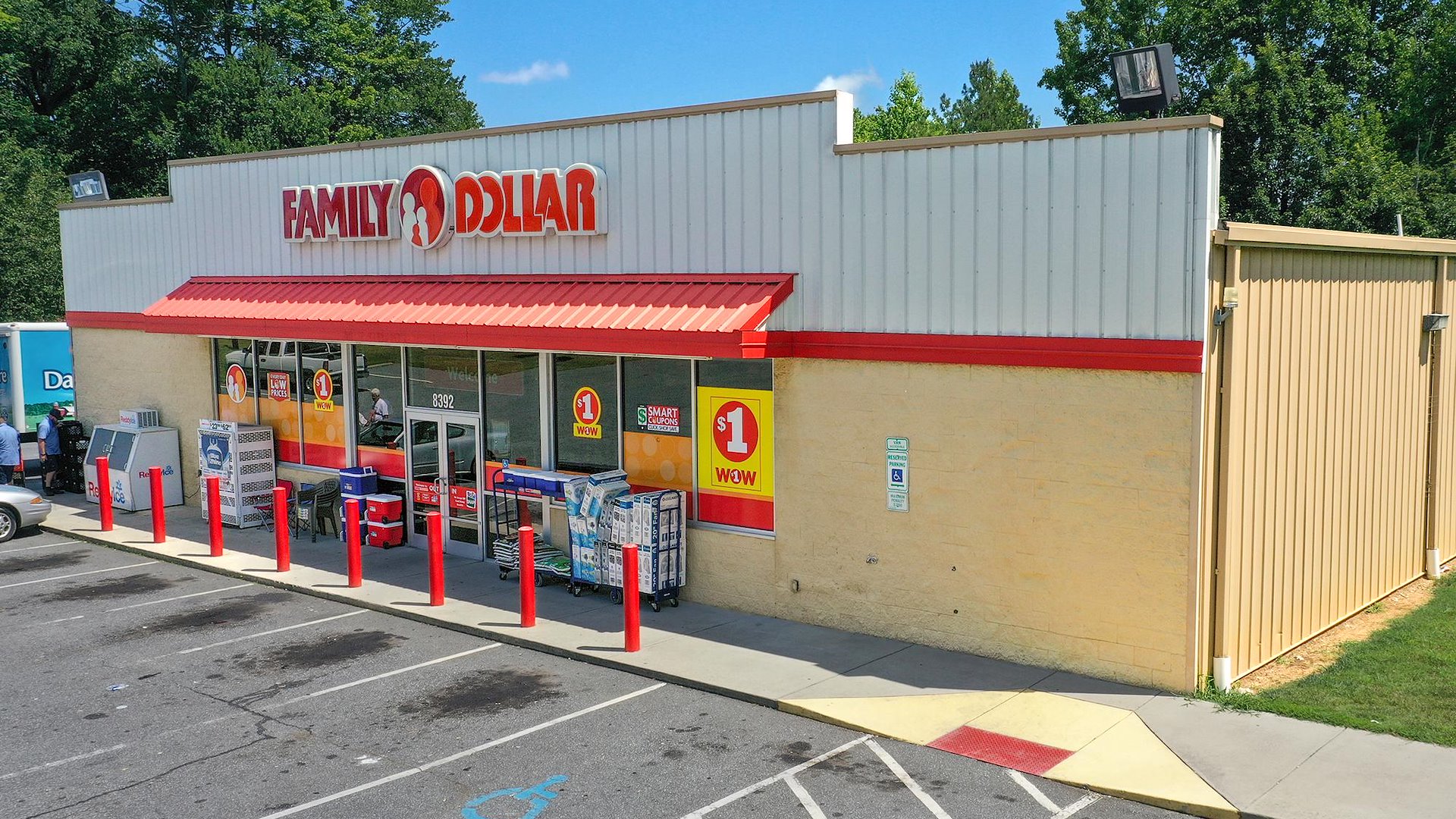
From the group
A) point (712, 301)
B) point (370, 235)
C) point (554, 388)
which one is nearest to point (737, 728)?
point (712, 301)

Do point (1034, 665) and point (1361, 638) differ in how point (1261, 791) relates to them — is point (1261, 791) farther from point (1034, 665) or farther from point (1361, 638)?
point (1361, 638)

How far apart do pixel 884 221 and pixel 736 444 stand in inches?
121

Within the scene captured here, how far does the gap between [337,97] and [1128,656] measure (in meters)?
44.1

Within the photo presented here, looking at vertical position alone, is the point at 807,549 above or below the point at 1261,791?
above

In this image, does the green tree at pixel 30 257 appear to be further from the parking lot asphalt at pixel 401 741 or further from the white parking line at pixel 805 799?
the white parking line at pixel 805 799

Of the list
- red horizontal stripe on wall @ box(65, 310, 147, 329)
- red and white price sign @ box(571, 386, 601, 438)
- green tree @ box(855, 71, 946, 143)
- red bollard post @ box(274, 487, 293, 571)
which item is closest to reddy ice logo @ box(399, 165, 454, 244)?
red and white price sign @ box(571, 386, 601, 438)

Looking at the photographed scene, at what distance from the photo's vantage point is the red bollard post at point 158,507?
1728cm

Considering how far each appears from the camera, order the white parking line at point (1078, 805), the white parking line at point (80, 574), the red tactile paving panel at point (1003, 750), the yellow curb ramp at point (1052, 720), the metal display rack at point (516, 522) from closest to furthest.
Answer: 1. the white parking line at point (1078, 805)
2. the red tactile paving panel at point (1003, 750)
3. the yellow curb ramp at point (1052, 720)
4. the metal display rack at point (516, 522)
5. the white parking line at point (80, 574)

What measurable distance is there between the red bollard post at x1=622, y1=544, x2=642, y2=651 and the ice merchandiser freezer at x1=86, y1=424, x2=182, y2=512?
1133 centimetres

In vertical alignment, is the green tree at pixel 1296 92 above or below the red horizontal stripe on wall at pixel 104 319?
above

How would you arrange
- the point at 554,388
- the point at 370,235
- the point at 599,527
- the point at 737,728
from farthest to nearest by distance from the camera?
the point at 370,235, the point at 554,388, the point at 599,527, the point at 737,728

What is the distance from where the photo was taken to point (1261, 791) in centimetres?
843

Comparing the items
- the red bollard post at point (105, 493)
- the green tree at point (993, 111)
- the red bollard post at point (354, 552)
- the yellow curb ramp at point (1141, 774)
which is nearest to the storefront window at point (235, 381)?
the red bollard post at point (105, 493)

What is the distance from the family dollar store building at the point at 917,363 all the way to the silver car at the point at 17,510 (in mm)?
4317
